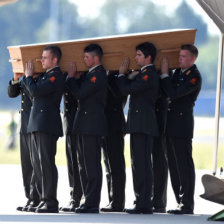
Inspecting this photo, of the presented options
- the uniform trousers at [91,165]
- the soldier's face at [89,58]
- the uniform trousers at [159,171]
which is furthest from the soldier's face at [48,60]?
the uniform trousers at [159,171]

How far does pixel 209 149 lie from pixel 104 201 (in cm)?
2990

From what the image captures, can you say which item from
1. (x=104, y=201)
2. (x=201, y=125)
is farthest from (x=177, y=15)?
(x=104, y=201)

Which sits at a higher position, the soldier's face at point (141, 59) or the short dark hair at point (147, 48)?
the short dark hair at point (147, 48)

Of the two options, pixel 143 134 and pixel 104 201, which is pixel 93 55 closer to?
pixel 143 134

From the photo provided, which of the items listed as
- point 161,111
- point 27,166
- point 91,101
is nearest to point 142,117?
point 161,111

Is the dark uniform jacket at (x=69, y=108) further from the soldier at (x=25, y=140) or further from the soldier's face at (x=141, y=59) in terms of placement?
the soldier's face at (x=141, y=59)

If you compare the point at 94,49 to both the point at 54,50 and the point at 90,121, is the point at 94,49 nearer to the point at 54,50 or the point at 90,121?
the point at 54,50

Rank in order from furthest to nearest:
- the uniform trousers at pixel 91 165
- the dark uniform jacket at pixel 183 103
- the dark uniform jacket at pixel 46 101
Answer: the uniform trousers at pixel 91 165, the dark uniform jacket at pixel 183 103, the dark uniform jacket at pixel 46 101

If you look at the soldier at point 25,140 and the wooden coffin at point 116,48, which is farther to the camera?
the soldier at point 25,140

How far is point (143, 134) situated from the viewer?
9.92 m

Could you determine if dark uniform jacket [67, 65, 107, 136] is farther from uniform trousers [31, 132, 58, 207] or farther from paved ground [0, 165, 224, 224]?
paved ground [0, 165, 224, 224]

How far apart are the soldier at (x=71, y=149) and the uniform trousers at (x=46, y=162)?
10.9 inches

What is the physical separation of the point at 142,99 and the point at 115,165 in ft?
3.00

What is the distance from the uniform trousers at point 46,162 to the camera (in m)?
9.92
